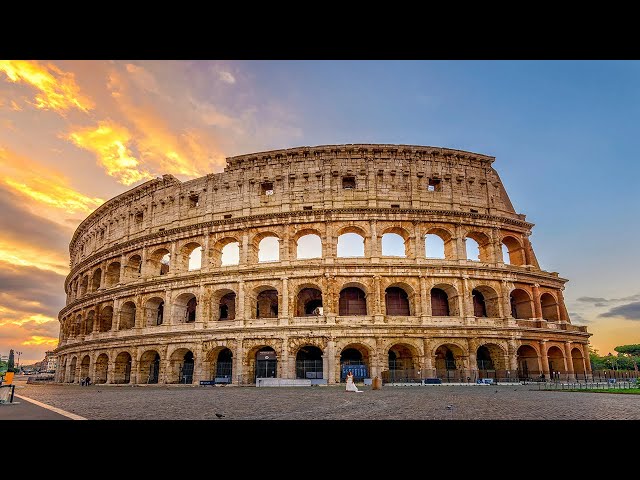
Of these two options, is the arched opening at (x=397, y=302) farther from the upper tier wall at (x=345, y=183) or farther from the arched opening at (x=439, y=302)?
the upper tier wall at (x=345, y=183)

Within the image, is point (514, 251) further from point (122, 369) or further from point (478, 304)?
point (122, 369)

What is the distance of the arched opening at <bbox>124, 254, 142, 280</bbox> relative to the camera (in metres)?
33.4

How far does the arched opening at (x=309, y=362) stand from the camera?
26.4 m

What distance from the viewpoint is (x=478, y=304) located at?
97.0 ft

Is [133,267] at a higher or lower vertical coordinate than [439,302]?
higher

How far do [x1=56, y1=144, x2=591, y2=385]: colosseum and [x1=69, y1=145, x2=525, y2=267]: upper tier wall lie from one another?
0.10 meters

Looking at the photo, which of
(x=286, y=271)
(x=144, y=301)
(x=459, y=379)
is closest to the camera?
(x=459, y=379)

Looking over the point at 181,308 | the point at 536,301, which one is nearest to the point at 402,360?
the point at 536,301

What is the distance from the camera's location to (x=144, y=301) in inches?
1222

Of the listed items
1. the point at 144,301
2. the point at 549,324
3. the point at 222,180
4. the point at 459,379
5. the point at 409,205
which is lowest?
the point at 459,379

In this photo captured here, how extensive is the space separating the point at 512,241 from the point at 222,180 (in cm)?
2253

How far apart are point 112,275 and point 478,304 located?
1182 inches
